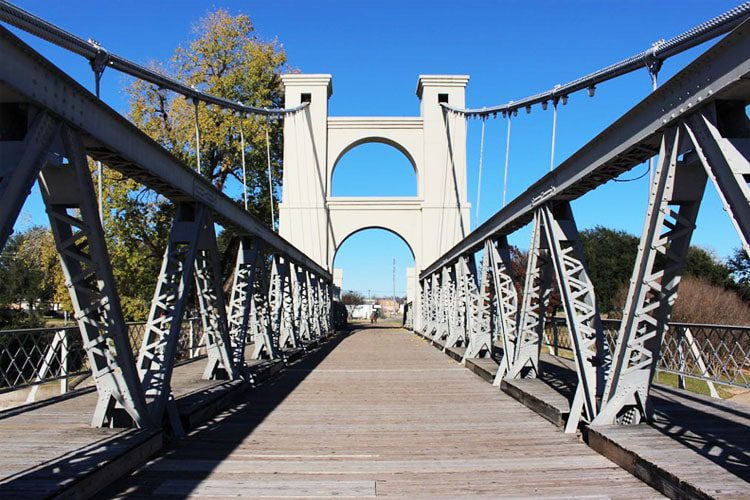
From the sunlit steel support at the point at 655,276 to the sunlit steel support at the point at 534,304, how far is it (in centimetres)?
198

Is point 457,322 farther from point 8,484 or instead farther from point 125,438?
point 8,484

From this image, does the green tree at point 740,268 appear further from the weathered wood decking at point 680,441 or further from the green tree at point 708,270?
the weathered wood decking at point 680,441

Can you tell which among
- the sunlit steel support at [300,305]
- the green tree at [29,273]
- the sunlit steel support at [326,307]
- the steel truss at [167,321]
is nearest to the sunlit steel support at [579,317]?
the steel truss at [167,321]

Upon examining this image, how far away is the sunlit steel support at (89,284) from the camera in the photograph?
4.09 m

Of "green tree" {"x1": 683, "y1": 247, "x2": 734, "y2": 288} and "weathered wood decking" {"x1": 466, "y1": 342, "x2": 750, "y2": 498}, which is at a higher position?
"green tree" {"x1": 683, "y1": 247, "x2": 734, "y2": 288}

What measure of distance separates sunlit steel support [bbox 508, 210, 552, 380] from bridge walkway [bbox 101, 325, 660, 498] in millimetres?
503

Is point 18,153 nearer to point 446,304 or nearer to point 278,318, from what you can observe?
point 278,318

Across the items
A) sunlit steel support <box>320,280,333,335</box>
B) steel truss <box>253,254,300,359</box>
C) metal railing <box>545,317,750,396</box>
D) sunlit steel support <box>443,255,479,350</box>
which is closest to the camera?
metal railing <box>545,317,750,396</box>

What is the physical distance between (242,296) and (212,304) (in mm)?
1645

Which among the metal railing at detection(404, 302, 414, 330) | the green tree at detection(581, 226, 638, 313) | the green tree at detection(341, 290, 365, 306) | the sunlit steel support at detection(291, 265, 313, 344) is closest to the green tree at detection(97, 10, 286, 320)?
the sunlit steel support at detection(291, 265, 313, 344)

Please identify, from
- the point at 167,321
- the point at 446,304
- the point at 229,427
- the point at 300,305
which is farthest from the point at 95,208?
the point at 446,304

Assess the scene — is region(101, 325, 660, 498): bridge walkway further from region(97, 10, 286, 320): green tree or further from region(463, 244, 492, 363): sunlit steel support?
region(97, 10, 286, 320): green tree

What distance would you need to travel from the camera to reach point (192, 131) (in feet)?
63.8

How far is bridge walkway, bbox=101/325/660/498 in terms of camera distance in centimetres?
396
